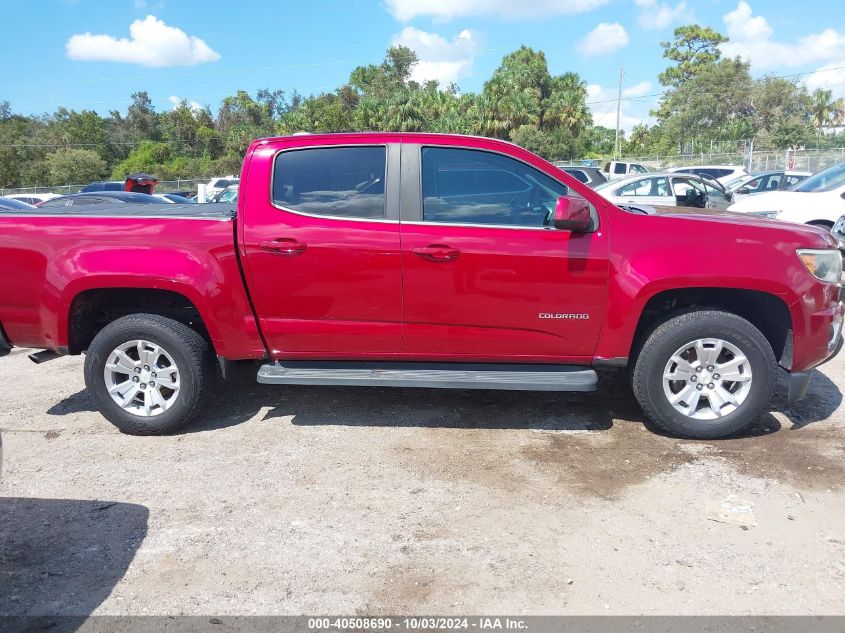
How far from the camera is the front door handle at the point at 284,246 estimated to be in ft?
13.7

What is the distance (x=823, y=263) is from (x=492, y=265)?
207 centimetres

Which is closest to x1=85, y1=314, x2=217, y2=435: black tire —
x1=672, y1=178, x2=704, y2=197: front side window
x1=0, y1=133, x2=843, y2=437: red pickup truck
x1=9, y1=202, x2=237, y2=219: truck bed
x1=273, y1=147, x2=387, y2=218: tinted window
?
x1=0, y1=133, x2=843, y2=437: red pickup truck

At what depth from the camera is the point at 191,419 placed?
4559mm

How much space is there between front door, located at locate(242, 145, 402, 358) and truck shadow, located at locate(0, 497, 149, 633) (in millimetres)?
1488

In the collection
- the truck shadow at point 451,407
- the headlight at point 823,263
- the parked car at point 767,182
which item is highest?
the parked car at point 767,182

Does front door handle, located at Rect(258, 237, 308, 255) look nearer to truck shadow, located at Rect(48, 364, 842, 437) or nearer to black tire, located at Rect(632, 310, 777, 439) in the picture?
truck shadow, located at Rect(48, 364, 842, 437)

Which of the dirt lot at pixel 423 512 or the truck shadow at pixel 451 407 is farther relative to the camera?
the truck shadow at pixel 451 407

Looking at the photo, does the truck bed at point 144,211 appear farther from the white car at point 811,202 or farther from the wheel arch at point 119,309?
the white car at point 811,202

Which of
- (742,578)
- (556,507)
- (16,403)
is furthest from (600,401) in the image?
(16,403)

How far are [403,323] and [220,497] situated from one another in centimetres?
150

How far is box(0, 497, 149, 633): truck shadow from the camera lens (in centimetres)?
277

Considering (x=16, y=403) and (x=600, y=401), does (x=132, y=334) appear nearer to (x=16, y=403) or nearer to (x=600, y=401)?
(x=16, y=403)

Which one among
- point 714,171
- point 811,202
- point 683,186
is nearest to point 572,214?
point 811,202

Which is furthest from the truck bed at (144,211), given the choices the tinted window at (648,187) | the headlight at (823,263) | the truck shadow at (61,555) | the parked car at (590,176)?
the parked car at (590,176)
